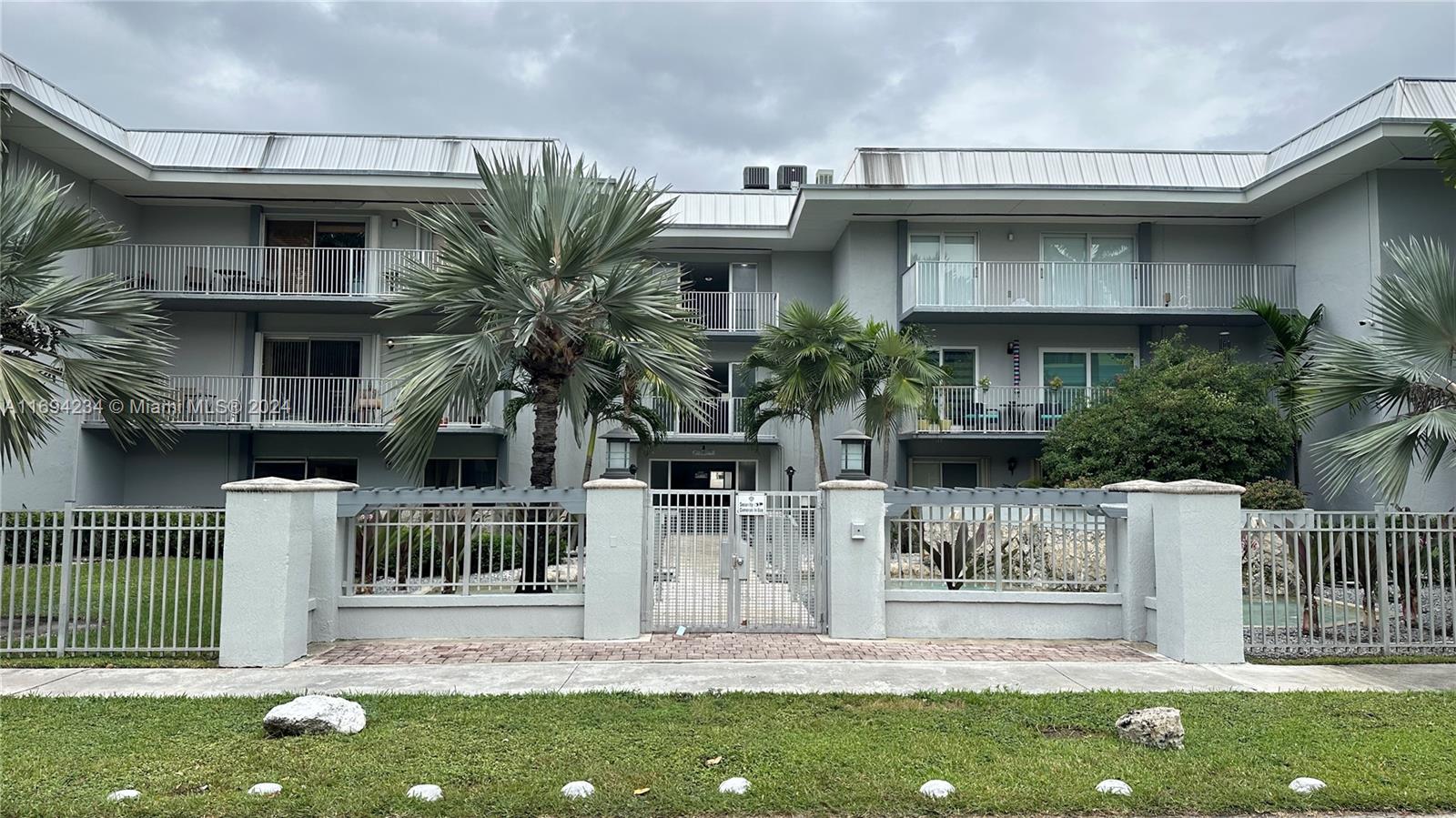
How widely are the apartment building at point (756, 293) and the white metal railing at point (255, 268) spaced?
0.06 m

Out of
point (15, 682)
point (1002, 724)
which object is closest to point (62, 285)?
point (15, 682)

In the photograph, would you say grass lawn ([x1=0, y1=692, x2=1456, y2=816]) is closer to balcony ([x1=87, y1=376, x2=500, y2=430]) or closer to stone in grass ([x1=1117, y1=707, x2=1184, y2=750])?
stone in grass ([x1=1117, y1=707, x2=1184, y2=750])

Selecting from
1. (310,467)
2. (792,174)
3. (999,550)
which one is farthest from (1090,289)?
(310,467)

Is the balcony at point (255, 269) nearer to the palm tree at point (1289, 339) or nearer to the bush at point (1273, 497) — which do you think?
the bush at point (1273, 497)

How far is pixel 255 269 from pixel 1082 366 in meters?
19.0

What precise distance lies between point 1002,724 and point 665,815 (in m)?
2.66

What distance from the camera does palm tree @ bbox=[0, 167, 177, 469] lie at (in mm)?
8547

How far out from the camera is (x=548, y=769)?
5000 millimetres

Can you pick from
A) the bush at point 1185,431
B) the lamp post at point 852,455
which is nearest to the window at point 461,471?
the bush at point 1185,431

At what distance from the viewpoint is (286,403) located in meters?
19.3

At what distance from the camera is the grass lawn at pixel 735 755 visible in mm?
4566

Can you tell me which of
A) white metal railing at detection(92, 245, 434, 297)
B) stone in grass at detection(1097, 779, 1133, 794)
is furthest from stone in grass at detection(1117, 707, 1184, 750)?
white metal railing at detection(92, 245, 434, 297)

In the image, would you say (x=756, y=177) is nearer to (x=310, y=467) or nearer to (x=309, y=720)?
(x=310, y=467)

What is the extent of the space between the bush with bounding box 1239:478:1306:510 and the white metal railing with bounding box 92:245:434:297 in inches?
668
